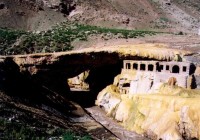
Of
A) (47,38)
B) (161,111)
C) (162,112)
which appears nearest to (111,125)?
(161,111)

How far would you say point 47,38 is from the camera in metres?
76.6

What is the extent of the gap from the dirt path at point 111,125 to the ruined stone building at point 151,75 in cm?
463

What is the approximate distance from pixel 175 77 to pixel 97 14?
157 feet

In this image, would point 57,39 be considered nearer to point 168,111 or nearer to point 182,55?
point 182,55

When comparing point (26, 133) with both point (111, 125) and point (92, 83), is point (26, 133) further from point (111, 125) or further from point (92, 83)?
point (92, 83)

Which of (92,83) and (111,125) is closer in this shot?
(111,125)

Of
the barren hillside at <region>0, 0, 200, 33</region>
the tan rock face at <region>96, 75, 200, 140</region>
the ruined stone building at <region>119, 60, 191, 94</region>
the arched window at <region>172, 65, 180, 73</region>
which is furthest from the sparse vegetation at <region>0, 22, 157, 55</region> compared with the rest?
the arched window at <region>172, 65, 180, 73</region>

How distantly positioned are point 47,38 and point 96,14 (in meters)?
22.6

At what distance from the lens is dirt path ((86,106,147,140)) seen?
45.0m

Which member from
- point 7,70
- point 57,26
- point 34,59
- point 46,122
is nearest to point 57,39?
point 57,26

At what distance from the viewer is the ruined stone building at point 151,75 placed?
51222 mm

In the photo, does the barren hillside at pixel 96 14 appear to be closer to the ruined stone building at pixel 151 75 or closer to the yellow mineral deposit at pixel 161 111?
the ruined stone building at pixel 151 75

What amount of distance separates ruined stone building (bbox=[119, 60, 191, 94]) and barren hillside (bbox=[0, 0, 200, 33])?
112 feet

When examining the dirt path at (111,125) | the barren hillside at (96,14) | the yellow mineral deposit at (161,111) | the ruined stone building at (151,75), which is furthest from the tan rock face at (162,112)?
the barren hillside at (96,14)
